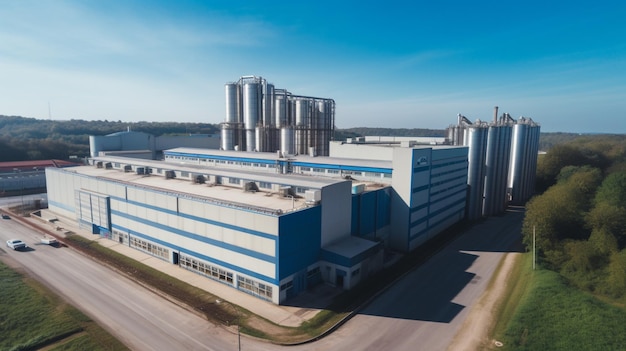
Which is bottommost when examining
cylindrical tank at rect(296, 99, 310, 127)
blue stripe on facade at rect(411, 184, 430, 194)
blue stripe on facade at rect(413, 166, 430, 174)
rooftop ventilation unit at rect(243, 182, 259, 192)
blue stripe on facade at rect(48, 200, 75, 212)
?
blue stripe on facade at rect(48, 200, 75, 212)

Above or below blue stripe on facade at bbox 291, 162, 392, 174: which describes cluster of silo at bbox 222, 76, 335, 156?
above

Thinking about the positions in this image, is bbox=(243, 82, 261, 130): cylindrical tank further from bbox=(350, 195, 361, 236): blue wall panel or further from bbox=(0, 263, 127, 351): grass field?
bbox=(0, 263, 127, 351): grass field

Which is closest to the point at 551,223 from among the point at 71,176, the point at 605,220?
the point at 605,220

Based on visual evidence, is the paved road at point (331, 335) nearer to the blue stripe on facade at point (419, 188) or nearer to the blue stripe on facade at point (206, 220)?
the blue stripe on facade at point (206, 220)

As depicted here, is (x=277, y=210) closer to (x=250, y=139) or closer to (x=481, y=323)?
(x=481, y=323)

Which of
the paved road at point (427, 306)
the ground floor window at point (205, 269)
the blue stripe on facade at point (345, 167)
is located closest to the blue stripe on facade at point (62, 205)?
the ground floor window at point (205, 269)

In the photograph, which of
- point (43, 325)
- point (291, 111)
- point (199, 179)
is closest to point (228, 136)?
point (291, 111)

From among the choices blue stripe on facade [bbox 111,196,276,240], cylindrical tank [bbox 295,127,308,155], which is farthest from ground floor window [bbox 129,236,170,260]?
cylindrical tank [bbox 295,127,308,155]
